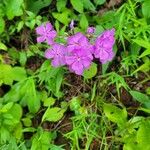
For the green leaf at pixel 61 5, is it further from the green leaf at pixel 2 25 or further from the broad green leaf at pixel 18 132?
the broad green leaf at pixel 18 132

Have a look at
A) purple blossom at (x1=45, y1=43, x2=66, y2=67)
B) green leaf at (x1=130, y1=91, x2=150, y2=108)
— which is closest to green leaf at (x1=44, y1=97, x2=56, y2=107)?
purple blossom at (x1=45, y1=43, x2=66, y2=67)

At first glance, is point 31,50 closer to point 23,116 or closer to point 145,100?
point 23,116

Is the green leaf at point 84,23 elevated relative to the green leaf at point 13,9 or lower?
lower

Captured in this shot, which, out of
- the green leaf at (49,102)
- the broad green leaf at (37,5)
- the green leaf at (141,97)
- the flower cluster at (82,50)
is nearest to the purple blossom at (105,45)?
the flower cluster at (82,50)

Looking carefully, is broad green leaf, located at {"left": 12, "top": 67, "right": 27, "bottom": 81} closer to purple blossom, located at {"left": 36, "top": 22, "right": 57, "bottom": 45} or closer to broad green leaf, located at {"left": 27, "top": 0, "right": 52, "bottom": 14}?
purple blossom, located at {"left": 36, "top": 22, "right": 57, "bottom": 45}

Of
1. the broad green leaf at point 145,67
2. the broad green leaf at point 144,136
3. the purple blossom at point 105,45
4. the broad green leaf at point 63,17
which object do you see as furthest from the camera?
the broad green leaf at point 63,17

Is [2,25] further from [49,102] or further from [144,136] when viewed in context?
[144,136]
